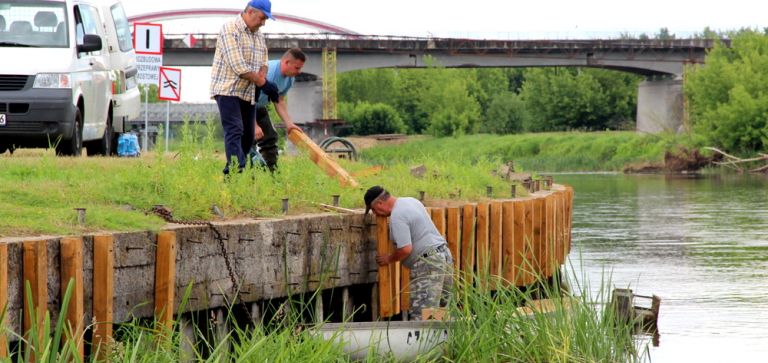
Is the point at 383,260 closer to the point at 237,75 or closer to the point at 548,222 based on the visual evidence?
the point at 237,75

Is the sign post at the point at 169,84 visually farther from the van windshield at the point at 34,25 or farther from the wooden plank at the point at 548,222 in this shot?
the van windshield at the point at 34,25

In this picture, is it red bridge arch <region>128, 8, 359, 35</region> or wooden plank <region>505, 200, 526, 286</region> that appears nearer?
wooden plank <region>505, 200, 526, 286</region>

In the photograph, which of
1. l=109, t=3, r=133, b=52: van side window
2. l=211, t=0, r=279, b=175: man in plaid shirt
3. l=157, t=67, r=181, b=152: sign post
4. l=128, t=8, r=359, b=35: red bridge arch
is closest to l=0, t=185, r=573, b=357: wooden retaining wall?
l=211, t=0, r=279, b=175: man in plaid shirt

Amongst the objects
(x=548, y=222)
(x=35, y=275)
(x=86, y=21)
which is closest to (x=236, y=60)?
(x=86, y=21)

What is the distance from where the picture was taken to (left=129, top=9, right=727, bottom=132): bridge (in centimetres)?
8431

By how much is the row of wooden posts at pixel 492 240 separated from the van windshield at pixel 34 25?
4.82 m

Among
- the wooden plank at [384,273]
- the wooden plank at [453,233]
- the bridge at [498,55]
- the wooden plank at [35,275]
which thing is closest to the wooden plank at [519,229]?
the wooden plank at [453,233]

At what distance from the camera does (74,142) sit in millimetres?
16719

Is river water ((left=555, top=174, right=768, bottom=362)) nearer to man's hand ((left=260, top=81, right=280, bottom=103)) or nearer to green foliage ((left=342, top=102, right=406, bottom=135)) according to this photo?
man's hand ((left=260, top=81, right=280, bottom=103))

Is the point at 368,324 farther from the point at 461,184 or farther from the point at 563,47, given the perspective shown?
the point at 563,47

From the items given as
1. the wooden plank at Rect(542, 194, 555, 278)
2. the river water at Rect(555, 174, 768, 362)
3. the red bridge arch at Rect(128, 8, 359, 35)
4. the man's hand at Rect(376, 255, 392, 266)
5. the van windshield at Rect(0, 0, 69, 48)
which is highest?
the red bridge arch at Rect(128, 8, 359, 35)

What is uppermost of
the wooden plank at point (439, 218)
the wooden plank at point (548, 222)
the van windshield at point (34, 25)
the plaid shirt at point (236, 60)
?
the van windshield at point (34, 25)

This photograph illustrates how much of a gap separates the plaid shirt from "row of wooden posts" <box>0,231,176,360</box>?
3.70m

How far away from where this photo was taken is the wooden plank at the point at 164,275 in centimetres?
1030
